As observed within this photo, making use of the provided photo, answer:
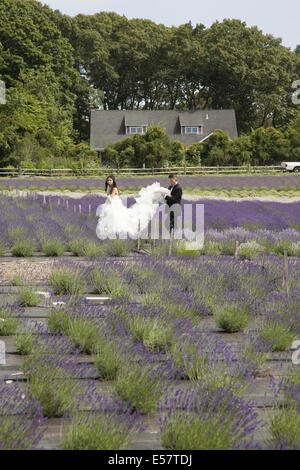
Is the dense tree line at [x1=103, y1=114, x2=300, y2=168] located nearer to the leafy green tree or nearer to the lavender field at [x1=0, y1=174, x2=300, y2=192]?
the leafy green tree

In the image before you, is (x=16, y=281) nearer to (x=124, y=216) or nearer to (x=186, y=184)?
(x=124, y=216)

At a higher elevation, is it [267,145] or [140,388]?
[267,145]

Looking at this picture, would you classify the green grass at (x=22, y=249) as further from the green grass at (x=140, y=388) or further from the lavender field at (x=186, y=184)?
the lavender field at (x=186, y=184)

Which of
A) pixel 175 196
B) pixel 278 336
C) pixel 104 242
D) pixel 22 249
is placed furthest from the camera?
pixel 175 196

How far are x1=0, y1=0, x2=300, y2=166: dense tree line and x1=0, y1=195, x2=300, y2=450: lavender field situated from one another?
1704 inches

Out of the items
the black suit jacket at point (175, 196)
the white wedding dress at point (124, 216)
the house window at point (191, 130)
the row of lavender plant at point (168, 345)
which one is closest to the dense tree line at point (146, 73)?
the house window at point (191, 130)

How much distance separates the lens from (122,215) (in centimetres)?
1488

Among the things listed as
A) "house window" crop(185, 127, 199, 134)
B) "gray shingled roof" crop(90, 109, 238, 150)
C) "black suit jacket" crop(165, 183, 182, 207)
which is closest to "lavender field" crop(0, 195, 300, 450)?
"black suit jacket" crop(165, 183, 182, 207)

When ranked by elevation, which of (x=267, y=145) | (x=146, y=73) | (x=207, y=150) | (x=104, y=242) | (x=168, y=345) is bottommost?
(x=104, y=242)

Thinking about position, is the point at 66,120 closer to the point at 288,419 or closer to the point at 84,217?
the point at 84,217

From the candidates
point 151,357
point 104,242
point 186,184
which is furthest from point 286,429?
point 186,184

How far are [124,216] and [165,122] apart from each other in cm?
5262

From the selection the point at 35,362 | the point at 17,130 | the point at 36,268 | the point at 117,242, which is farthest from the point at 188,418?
the point at 17,130

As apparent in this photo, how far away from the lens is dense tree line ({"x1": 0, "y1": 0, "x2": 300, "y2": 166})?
177 feet
